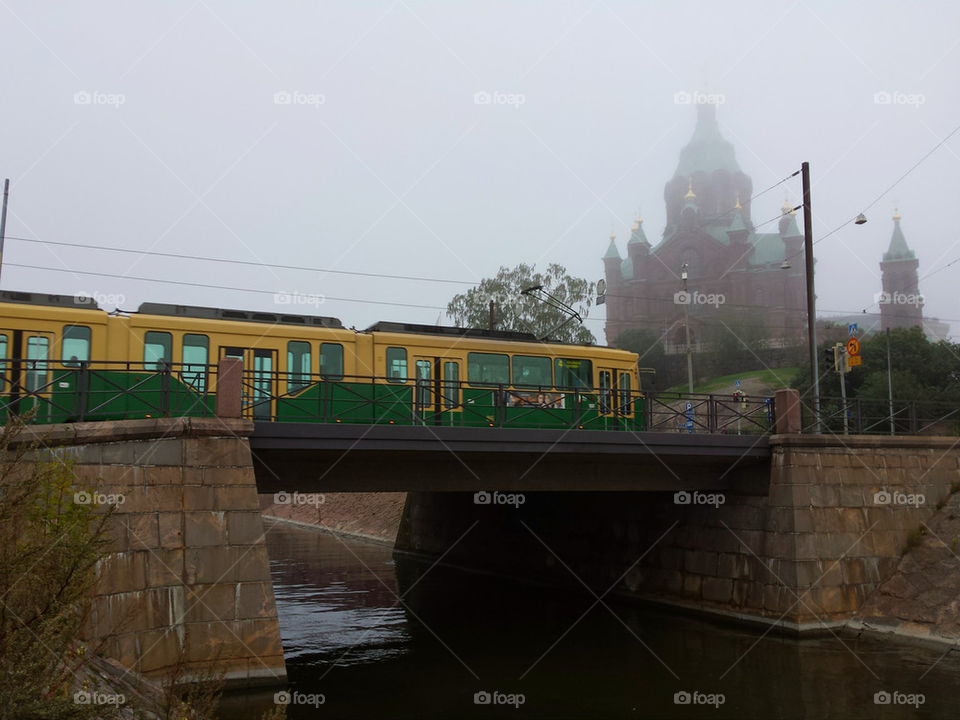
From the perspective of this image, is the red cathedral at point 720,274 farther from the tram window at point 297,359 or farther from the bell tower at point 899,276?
the tram window at point 297,359

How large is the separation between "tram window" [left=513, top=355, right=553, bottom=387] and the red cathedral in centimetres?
6330

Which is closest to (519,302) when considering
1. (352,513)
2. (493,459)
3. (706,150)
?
(352,513)

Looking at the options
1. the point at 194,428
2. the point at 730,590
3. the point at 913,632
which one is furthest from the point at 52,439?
the point at 913,632

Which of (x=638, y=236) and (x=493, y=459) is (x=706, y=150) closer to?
(x=638, y=236)

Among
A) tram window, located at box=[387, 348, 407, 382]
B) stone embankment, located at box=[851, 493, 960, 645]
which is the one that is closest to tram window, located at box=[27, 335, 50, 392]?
tram window, located at box=[387, 348, 407, 382]

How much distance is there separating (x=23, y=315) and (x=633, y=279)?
87689mm

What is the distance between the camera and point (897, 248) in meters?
101

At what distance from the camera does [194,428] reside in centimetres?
1378

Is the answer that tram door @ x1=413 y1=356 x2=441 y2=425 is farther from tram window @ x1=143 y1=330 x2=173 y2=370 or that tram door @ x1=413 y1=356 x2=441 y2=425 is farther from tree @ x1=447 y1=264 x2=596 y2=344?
tree @ x1=447 y1=264 x2=596 y2=344

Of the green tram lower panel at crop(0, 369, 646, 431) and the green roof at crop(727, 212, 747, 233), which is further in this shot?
the green roof at crop(727, 212, 747, 233)

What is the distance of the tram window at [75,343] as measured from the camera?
54.4 feet

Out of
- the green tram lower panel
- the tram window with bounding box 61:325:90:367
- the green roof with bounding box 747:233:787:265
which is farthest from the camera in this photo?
the green roof with bounding box 747:233:787:265

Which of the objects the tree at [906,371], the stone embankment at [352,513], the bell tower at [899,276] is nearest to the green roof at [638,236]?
the bell tower at [899,276]

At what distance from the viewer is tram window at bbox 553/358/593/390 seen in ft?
73.0
